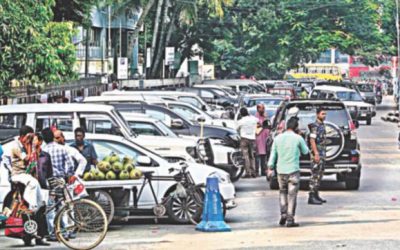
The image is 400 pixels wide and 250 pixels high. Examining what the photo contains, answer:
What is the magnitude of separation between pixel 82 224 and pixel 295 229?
3724mm

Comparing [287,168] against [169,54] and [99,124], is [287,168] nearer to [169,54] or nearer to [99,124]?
[99,124]

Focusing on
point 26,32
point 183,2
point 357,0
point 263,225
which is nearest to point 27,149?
point 263,225

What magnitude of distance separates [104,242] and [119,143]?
2.73 meters

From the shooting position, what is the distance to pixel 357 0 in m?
66.4

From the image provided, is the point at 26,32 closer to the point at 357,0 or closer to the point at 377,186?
the point at 377,186

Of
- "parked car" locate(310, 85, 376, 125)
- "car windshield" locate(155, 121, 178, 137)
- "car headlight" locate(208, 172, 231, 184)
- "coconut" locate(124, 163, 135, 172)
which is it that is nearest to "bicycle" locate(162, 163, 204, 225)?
"car headlight" locate(208, 172, 231, 184)

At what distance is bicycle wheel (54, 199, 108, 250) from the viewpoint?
14.1m

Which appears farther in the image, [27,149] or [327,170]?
[327,170]

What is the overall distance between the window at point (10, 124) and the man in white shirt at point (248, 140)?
7.47 metres

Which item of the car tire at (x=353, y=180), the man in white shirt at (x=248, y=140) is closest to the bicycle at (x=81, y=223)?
the car tire at (x=353, y=180)

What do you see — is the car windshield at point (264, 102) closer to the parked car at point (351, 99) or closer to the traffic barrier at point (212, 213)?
the parked car at point (351, 99)

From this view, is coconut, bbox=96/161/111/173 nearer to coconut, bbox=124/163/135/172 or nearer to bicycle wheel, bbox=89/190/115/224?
coconut, bbox=124/163/135/172

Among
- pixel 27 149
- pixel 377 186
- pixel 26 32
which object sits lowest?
pixel 377 186

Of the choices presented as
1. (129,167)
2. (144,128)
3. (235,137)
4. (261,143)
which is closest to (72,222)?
(129,167)
